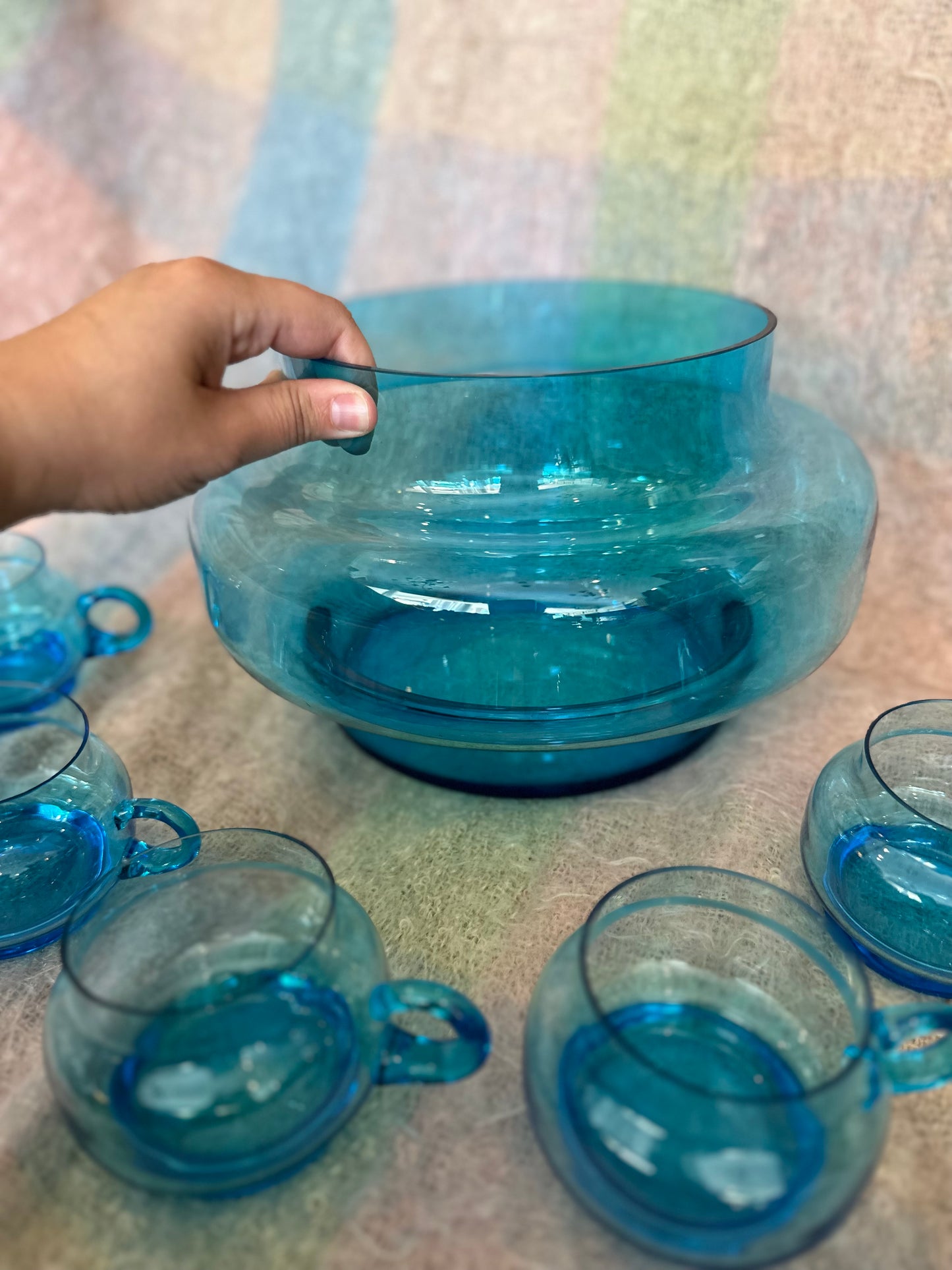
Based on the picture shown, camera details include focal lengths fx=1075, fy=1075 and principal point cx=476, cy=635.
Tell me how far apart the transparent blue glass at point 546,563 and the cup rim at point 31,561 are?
0.18 metres

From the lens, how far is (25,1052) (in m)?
0.38

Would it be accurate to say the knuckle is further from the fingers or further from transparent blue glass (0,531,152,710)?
transparent blue glass (0,531,152,710)

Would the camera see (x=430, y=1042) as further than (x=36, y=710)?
No

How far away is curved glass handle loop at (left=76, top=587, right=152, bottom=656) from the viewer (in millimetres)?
599

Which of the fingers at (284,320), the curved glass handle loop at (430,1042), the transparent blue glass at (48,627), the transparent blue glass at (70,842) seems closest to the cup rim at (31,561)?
the transparent blue glass at (48,627)

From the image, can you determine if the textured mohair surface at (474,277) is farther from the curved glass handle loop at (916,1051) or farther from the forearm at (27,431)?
the forearm at (27,431)

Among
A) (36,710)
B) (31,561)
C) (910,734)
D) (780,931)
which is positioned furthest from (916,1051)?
(31,561)

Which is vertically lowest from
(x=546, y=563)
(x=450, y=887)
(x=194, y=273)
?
(x=450, y=887)

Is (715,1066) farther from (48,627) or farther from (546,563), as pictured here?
(48,627)

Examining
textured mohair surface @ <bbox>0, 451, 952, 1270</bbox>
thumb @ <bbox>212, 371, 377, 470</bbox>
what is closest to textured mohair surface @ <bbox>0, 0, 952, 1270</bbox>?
textured mohair surface @ <bbox>0, 451, 952, 1270</bbox>

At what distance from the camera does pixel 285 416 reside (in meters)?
0.40

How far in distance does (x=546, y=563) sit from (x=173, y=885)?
0.60ft

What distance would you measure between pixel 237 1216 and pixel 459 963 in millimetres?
119

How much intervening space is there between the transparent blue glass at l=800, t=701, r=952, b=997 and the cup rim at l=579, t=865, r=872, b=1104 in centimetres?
6
